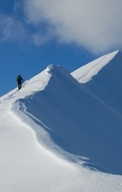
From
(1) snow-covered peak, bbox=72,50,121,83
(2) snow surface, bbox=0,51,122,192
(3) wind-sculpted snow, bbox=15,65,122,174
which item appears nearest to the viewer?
(2) snow surface, bbox=0,51,122,192

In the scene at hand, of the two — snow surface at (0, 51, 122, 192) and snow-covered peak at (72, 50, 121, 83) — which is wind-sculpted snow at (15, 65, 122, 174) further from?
snow-covered peak at (72, 50, 121, 83)

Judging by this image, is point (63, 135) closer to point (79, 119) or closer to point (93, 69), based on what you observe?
point (79, 119)

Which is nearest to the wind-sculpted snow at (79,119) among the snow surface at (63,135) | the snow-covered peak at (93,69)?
the snow surface at (63,135)

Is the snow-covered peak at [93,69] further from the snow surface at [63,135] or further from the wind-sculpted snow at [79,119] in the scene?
the wind-sculpted snow at [79,119]

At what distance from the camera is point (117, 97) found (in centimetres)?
2078

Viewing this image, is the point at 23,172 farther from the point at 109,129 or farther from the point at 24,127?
the point at 109,129

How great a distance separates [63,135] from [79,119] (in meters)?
3.14

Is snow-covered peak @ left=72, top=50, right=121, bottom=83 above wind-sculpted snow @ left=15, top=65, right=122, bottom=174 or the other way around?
above

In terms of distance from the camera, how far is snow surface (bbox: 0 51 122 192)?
4649mm

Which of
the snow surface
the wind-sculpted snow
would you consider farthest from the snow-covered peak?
the wind-sculpted snow

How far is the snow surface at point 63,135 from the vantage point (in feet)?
15.3

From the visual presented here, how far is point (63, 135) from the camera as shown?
998 centimetres

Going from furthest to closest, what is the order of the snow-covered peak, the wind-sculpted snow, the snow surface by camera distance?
the snow-covered peak
the wind-sculpted snow
the snow surface

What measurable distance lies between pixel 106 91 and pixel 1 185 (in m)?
16.5
